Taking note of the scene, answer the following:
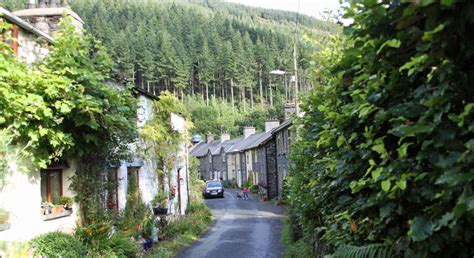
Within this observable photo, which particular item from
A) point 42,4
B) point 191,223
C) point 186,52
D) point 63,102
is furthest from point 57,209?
point 186,52

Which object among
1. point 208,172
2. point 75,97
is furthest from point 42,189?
point 208,172

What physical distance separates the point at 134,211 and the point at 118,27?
10076 centimetres

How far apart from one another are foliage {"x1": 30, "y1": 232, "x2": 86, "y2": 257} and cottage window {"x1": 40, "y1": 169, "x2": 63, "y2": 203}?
3.27 ft

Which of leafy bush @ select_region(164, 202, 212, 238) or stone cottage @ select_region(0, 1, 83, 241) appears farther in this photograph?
leafy bush @ select_region(164, 202, 212, 238)

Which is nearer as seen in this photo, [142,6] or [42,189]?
[42,189]

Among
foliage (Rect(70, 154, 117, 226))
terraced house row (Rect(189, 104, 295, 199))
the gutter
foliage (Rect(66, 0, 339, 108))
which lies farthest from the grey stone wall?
foliage (Rect(66, 0, 339, 108))

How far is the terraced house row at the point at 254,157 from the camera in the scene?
119ft

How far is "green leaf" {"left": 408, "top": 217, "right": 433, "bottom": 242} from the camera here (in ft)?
8.03

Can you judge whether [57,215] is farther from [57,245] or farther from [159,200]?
[159,200]

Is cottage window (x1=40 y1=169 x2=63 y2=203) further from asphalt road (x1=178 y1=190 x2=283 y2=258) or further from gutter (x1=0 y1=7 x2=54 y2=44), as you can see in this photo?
asphalt road (x1=178 y1=190 x2=283 y2=258)

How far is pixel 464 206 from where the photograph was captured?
215 centimetres

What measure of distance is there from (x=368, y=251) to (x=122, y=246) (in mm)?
8668

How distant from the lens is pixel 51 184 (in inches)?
411

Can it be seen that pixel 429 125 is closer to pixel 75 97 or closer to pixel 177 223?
pixel 75 97
